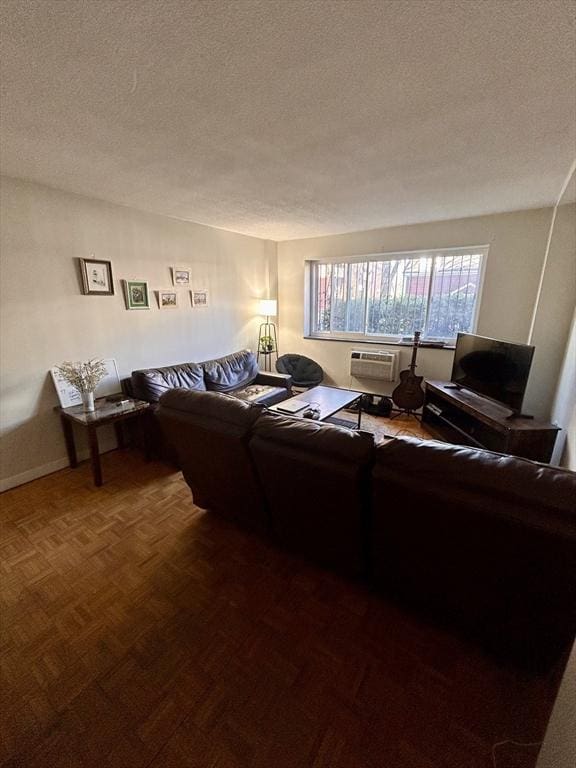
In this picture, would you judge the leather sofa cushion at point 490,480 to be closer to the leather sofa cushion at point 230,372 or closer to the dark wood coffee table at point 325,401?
the dark wood coffee table at point 325,401

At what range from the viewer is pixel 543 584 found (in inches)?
39.8

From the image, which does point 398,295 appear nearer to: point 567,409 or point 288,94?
point 567,409

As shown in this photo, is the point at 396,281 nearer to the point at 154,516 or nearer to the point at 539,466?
the point at 539,466

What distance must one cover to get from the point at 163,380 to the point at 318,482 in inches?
89.7

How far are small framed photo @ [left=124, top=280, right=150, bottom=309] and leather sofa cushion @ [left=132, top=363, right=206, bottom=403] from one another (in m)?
0.67

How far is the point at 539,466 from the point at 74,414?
2993 mm

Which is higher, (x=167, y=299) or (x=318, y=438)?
(x=167, y=299)

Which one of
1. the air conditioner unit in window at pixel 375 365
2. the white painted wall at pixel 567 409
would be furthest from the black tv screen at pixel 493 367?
the air conditioner unit in window at pixel 375 365

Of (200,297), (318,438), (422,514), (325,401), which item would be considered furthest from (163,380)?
(422,514)

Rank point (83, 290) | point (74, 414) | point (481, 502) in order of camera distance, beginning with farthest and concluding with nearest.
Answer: point (83, 290), point (74, 414), point (481, 502)

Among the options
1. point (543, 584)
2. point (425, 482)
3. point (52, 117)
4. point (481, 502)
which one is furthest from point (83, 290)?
point (543, 584)

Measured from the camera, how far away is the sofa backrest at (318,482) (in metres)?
1.25

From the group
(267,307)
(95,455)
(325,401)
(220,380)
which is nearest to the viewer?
(95,455)

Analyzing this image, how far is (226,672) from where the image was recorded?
124 cm
